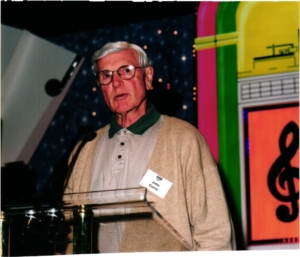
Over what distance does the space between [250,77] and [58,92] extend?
104 cm

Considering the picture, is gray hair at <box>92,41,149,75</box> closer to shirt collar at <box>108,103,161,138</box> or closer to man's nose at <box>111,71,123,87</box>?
man's nose at <box>111,71,123,87</box>

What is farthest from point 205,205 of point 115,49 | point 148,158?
point 115,49

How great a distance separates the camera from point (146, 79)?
260 cm

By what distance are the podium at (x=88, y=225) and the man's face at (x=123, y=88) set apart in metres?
0.89

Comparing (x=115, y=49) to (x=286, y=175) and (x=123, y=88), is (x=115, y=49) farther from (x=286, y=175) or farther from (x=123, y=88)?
(x=286, y=175)

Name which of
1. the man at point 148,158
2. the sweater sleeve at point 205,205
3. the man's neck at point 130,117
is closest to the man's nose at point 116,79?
the man at point 148,158

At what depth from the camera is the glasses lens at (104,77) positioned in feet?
8.33

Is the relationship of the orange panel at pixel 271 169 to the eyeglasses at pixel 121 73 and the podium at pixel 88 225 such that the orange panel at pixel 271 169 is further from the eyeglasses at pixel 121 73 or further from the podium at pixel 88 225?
the podium at pixel 88 225

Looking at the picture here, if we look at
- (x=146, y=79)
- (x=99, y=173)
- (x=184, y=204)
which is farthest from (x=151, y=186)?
(x=146, y=79)

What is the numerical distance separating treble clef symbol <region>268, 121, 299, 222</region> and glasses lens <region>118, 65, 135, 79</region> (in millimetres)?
694

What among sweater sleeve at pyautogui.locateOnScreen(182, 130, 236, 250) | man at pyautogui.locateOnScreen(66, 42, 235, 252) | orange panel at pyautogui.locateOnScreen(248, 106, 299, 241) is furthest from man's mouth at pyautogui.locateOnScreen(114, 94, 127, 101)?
orange panel at pyautogui.locateOnScreen(248, 106, 299, 241)

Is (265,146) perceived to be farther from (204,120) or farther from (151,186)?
(151,186)

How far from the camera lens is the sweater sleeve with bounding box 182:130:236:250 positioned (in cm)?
214

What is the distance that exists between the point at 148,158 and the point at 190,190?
207mm
